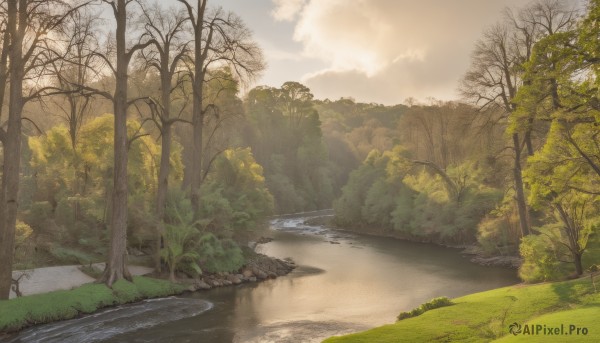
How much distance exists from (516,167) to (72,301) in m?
25.3

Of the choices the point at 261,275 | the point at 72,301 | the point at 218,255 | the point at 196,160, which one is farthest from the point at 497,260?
the point at 72,301

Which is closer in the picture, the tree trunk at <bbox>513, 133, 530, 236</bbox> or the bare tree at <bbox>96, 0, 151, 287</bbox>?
the bare tree at <bbox>96, 0, 151, 287</bbox>

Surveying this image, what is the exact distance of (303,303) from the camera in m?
20.5

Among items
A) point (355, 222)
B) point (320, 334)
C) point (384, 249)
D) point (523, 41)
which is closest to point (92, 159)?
point (320, 334)

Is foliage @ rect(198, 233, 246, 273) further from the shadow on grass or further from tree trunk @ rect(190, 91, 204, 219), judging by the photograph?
the shadow on grass

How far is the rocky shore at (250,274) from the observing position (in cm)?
2373

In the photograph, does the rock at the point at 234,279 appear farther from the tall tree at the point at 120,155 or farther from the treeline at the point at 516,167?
the treeline at the point at 516,167

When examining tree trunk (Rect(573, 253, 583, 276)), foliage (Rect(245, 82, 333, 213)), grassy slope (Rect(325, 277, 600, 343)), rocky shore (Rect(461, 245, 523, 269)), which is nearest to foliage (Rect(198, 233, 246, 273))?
grassy slope (Rect(325, 277, 600, 343))

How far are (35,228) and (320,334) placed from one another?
17.6 metres

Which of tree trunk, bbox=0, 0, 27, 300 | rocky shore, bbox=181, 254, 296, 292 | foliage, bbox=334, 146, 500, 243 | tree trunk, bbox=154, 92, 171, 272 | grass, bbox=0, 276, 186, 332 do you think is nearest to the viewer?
grass, bbox=0, 276, 186, 332

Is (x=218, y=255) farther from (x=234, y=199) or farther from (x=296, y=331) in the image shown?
(x=296, y=331)

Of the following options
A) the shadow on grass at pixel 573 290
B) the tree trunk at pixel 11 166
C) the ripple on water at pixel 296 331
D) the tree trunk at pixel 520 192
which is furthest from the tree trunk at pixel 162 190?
the tree trunk at pixel 520 192

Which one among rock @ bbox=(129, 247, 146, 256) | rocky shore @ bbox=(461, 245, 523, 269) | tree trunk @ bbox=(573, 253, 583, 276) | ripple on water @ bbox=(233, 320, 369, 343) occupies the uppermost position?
rock @ bbox=(129, 247, 146, 256)

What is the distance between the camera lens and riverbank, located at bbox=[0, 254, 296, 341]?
1543 centimetres
